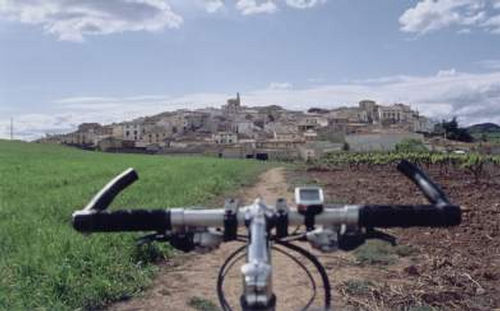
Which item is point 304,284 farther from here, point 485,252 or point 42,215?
point 42,215

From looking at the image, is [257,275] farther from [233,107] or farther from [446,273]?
[233,107]

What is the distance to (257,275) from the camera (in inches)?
65.7

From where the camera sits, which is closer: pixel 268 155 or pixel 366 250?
pixel 366 250

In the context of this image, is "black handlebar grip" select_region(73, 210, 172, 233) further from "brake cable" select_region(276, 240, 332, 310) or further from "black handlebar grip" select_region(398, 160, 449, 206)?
"black handlebar grip" select_region(398, 160, 449, 206)

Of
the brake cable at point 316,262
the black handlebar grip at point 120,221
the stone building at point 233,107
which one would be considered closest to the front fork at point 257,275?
the brake cable at point 316,262

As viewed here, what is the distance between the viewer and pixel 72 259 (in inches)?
286

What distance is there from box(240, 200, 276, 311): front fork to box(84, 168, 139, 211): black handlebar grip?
0.56 metres

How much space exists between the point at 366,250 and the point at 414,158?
37196mm

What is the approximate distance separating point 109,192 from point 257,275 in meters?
0.74

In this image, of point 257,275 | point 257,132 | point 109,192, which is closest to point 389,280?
point 109,192

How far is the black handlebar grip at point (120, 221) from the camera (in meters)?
2.12

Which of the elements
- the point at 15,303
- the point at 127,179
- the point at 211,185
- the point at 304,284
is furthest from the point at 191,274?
the point at 211,185

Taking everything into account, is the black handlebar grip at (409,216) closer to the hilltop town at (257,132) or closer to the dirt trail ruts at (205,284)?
the dirt trail ruts at (205,284)

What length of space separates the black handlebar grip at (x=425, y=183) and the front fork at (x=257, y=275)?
1.84 ft
